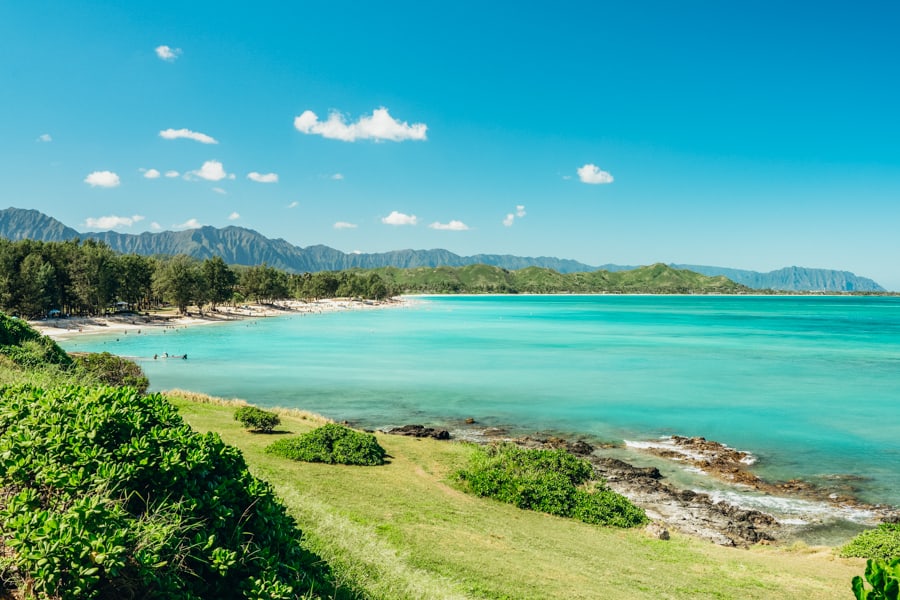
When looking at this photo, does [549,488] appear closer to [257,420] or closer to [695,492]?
[695,492]

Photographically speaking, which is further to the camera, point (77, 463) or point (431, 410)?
point (431, 410)

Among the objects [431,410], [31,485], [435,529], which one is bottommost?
[431,410]

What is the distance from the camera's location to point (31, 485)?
6500mm

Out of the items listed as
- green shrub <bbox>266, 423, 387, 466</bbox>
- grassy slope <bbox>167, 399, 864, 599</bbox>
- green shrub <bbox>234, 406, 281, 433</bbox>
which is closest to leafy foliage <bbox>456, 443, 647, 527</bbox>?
grassy slope <bbox>167, 399, 864, 599</bbox>

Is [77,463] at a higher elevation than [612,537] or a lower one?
higher

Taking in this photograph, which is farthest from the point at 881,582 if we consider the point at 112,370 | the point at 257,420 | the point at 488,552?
the point at 112,370

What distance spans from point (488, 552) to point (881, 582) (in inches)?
436

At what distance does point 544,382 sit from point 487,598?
1937 inches

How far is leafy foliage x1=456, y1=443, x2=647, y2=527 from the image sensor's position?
19797 mm

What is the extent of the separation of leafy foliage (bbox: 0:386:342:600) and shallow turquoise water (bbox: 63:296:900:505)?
30.8 meters

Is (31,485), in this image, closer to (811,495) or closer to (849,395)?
(811,495)

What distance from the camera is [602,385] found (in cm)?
5800

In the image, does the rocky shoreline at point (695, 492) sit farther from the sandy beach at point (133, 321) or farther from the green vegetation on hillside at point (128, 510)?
the sandy beach at point (133, 321)

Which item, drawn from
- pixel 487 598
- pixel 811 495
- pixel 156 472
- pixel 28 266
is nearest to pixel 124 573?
pixel 156 472
